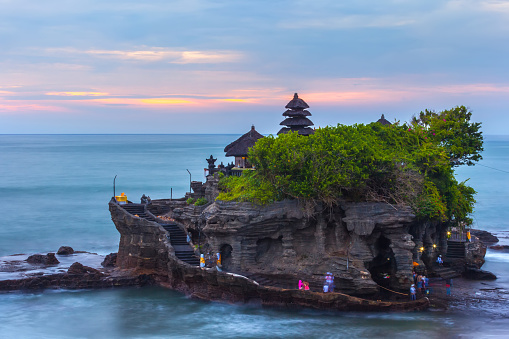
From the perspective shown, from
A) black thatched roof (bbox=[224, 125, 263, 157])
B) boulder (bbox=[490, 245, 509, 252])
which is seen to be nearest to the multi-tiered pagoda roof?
black thatched roof (bbox=[224, 125, 263, 157])

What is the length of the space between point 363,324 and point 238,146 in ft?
60.7

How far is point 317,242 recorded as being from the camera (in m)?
35.4

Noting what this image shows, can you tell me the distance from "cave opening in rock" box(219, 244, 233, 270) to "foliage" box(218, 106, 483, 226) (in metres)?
3.02

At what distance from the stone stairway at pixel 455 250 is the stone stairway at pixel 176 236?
1755 centimetres

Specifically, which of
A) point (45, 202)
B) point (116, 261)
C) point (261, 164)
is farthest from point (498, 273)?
point (45, 202)

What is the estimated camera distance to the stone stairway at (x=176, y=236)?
39000mm

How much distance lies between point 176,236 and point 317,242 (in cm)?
1098

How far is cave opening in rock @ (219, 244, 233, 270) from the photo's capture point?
37.2 m

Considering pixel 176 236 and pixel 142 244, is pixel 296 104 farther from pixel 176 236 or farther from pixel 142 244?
pixel 142 244

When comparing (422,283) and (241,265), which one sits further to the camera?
(241,265)

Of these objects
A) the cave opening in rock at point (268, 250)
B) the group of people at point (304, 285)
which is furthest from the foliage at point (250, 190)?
the group of people at point (304, 285)

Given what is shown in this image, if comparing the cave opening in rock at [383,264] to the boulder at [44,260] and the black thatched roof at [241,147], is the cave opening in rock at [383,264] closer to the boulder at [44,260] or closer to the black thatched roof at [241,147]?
the black thatched roof at [241,147]

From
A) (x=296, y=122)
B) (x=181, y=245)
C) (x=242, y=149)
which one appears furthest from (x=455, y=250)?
(x=181, y=245)

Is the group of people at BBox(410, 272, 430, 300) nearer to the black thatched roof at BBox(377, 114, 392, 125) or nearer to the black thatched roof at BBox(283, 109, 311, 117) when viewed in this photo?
the black thatched roof at BBox(283, 109, 311, 117)
